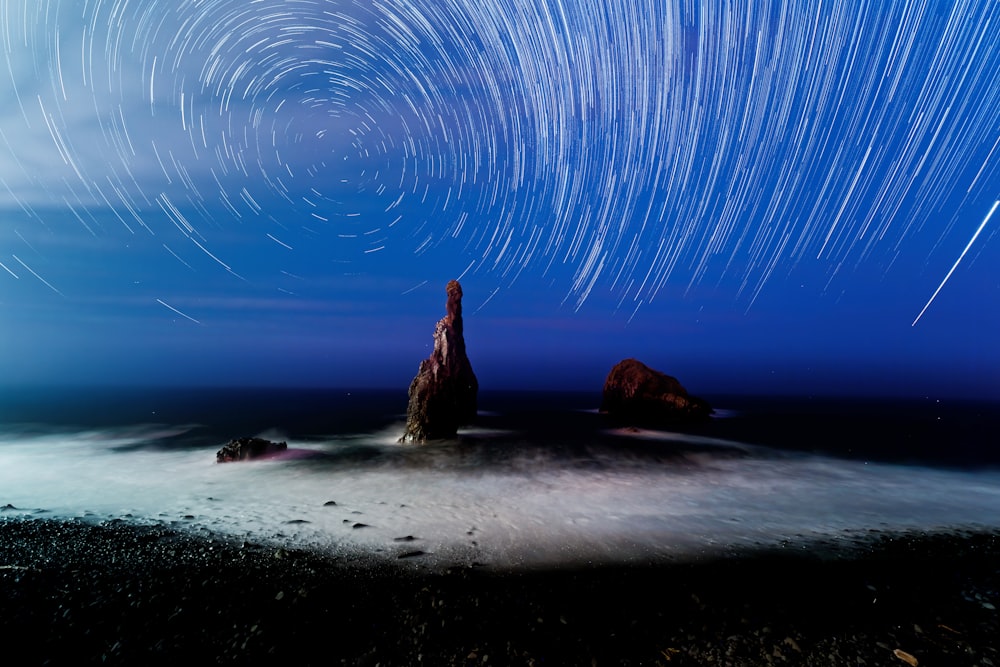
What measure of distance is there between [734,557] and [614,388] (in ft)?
193

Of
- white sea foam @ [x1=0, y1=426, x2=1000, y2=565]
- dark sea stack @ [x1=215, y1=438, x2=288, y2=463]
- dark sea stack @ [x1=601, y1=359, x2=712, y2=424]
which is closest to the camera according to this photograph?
white sea foam @ [x1=0, y1=426, x2=1000, y2=565]

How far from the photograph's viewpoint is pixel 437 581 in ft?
36.9

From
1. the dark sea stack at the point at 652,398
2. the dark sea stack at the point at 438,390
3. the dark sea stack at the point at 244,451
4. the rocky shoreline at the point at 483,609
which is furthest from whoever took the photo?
the dark sea stack at the point at 652,398

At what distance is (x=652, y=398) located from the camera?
6456 centimetres

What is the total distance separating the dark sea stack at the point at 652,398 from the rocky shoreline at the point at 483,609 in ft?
168

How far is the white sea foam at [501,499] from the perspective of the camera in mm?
14945

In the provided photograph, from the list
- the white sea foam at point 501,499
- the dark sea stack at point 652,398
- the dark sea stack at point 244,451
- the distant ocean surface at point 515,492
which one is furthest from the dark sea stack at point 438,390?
the dark sea stack at point 652,398

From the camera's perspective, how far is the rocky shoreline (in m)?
8.26

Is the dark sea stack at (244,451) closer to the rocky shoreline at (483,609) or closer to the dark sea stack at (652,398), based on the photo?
the rocky shoreline at (483,609)

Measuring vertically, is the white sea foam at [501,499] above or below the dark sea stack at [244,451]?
below

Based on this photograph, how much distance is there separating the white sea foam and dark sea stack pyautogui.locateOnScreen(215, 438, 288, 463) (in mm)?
843

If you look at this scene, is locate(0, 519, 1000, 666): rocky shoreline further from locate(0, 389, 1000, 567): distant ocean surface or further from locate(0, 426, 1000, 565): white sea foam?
locate(0, 426, 1000, 565): white sea foam

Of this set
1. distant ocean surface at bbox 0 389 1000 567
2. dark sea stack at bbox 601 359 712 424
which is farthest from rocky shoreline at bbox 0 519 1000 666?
dark sea stack at bbox 601 359 712 424

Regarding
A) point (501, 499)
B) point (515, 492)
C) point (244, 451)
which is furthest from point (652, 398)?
point (244, 451)
